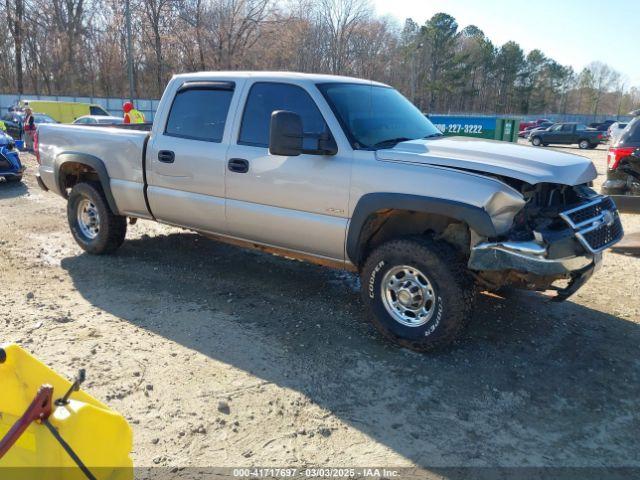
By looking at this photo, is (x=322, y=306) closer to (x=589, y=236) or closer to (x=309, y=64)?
(x=589, y=236)

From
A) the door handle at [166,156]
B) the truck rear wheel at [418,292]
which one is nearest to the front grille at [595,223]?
the truck rear wheel at [418,292]

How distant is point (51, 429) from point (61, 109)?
25.1m

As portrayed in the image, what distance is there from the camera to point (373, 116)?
445 centimetres

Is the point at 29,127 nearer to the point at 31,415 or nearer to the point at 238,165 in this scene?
the point at 238,165

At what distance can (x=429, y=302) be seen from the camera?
12.6 feet

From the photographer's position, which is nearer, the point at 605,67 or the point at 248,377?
the point at 248,377

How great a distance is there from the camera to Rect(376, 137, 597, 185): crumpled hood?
3.46m

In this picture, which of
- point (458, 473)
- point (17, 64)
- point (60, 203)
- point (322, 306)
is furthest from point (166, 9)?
point (458, 473)

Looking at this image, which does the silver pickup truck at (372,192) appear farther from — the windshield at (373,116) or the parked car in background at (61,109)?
the parked car in background at (61,109)

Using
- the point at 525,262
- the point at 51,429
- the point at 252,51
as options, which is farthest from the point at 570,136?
the point at 51,429

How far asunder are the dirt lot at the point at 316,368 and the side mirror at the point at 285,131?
1486 mm

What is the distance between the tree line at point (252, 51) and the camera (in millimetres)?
32188

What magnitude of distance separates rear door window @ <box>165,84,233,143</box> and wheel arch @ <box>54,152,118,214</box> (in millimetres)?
1045

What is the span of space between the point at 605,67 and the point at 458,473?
385 feet
